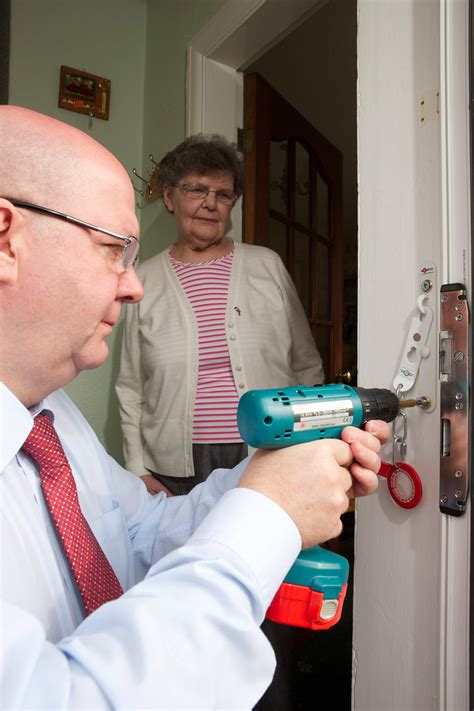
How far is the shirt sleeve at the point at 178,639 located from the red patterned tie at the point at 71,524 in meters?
0.18

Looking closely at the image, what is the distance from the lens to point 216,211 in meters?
1.78

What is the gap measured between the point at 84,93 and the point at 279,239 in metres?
1.15

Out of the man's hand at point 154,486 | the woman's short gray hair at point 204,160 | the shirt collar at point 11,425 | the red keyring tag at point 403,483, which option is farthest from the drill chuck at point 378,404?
the woman's short gray hair at point 204,160

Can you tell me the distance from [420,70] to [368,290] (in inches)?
16.8

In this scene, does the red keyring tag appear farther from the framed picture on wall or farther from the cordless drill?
the framed picture on wall

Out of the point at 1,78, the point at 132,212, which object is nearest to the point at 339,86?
the point at 1,78

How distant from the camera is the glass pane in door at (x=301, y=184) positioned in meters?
2.52

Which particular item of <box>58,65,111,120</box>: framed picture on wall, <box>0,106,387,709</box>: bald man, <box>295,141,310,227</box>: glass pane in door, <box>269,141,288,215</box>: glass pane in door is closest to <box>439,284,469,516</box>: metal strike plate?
<box>0,106,387,709</box>: bald man

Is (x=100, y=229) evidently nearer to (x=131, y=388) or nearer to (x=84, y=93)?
(x=131, y=388)

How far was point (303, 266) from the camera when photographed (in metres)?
2.59

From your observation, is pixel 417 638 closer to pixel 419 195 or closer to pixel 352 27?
pixel 419 195

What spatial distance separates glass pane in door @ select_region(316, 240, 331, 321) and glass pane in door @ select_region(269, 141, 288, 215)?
365mm

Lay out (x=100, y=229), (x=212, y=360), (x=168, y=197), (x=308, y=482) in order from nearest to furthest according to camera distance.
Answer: (x=308, y=482) → (x=100, y=229) → (x=212, y=360) → (x=168, y=197)

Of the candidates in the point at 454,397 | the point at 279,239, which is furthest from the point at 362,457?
the point at 279,239
